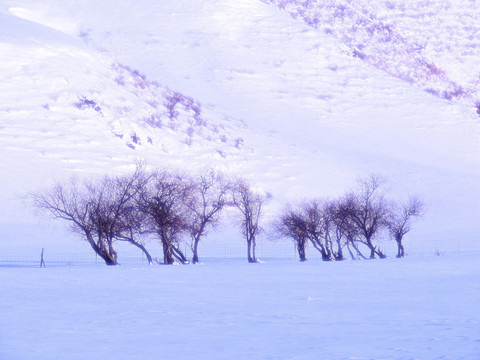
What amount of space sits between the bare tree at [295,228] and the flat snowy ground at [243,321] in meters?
25.4

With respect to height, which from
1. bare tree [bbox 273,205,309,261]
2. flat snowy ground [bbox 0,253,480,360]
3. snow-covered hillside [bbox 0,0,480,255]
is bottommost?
flat snowy ground [bbox 0,253,480,360]

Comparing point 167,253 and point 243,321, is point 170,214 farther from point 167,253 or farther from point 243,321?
point 243,321

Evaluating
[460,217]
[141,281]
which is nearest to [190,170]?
[460,217]

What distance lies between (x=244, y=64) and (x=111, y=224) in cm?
7793

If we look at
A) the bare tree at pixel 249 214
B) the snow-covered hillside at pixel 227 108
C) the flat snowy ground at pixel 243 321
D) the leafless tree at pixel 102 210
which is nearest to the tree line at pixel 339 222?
the bare tree at pixel 249 214

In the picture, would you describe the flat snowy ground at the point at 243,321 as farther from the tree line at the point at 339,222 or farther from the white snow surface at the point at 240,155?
the tree line at the point at 339,222

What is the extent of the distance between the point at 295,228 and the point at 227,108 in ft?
159

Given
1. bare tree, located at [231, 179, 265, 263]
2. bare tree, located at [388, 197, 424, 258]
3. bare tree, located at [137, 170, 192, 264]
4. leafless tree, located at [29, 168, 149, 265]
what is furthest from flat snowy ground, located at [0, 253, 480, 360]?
bare tree, located at [388, 197, 424, 258]

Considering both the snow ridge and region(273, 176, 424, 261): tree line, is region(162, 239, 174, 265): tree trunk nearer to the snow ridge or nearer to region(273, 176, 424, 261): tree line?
region(273, 176, 424, 261): tree line

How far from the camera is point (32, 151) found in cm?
6106

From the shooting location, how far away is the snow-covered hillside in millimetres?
63219

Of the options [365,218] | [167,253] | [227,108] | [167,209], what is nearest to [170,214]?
[167,209]

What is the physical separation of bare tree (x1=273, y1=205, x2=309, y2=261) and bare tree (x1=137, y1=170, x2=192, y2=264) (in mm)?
7884

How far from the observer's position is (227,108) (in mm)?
93938
